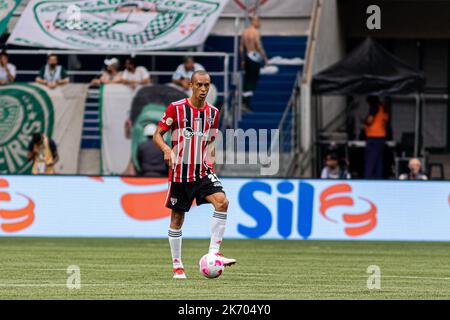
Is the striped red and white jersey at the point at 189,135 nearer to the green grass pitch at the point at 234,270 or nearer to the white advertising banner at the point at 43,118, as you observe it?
the green grass pitch at the point at 234,270

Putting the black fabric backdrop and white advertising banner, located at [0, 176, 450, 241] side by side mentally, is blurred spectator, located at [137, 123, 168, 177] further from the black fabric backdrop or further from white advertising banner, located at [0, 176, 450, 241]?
the black fabric backdrop

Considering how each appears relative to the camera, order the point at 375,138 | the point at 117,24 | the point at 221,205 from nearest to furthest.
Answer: the point at 221,205
the point at 375,138
the point at 117,24

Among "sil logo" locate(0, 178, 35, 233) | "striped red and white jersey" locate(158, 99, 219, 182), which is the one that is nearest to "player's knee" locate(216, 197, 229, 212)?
"striped red and white jersey" locate(158, 99, 219, 182)

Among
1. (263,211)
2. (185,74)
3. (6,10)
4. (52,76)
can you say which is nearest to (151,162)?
(263,211)

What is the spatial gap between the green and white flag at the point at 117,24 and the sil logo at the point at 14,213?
7328mm

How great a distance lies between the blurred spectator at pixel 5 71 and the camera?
30438mm

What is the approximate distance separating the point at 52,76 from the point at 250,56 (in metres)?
4.51

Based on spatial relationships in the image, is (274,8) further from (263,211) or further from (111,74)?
(263,211)

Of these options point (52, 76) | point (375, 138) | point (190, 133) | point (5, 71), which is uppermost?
point (190, 133)

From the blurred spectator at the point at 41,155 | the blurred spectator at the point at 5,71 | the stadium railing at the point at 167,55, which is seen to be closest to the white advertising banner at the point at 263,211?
the blurred spectator at the point at 41,155

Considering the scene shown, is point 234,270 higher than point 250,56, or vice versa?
point 250,56

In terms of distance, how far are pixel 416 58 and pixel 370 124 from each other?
10.7 metres

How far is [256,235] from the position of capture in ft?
81.4

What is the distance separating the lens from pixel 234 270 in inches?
668
